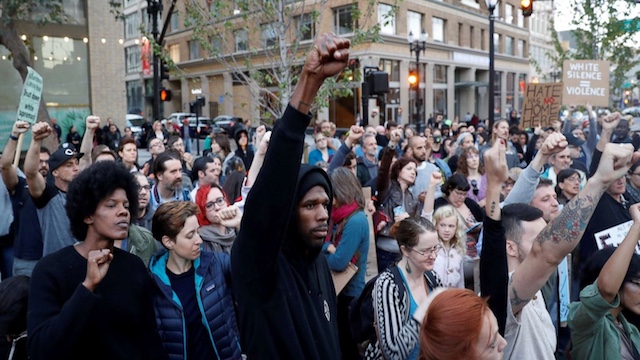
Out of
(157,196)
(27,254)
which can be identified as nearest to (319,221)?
(27,254)

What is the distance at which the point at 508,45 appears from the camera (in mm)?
51031

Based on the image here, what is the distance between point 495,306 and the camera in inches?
103

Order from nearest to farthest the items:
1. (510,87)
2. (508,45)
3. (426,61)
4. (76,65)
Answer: (76,65)
(426,61)
(508,45)
(510,87)

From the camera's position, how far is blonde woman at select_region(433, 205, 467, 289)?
453 centimetres

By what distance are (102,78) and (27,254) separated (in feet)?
56.3

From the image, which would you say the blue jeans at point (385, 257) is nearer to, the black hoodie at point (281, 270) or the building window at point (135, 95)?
the black hoodie at point (281, 270)

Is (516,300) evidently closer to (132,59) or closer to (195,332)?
(195,332)

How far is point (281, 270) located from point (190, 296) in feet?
4.70

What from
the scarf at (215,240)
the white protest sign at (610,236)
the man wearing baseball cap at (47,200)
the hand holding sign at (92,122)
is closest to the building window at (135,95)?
the hand holding sign at (92,122)

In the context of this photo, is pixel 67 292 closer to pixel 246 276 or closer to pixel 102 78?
pixel 246 276

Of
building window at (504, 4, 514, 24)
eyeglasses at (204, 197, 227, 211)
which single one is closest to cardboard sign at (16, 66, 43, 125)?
eyeglasses at (204, 197, 227, 211)

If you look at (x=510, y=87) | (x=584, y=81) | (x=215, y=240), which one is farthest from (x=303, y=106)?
(x=510, y=87)

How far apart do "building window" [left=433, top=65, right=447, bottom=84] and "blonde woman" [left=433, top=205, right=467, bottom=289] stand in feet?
124

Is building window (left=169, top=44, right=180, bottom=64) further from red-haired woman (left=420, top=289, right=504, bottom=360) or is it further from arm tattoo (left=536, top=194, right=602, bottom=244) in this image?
red-haired woman (left=420, top=289, right=504, bottom=360)
